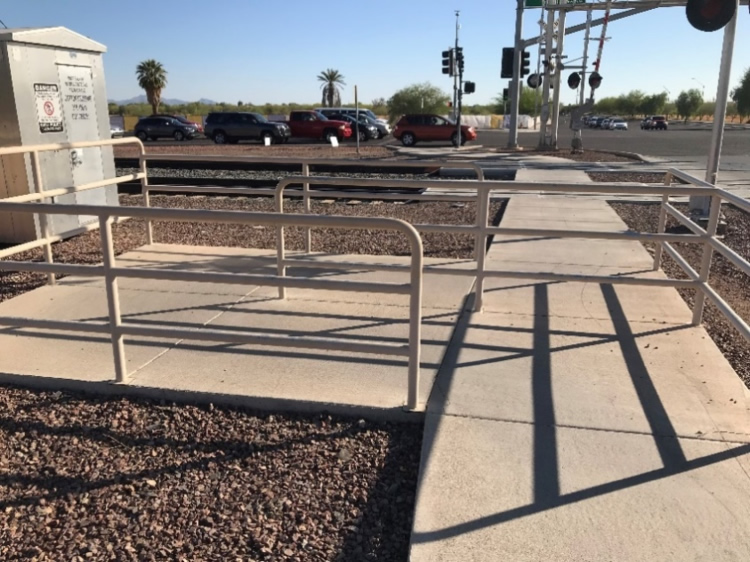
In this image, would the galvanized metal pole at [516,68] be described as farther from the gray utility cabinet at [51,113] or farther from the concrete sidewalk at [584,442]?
the concrete sidewalk at [584,442]

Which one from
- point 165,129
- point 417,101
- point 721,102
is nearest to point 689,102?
point 417,101

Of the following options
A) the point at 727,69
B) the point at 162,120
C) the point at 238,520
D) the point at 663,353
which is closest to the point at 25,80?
the point at 238,520

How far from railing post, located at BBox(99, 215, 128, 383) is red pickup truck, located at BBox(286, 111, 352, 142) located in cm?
3341

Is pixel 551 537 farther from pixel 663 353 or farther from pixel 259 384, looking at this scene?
pixel 663 353

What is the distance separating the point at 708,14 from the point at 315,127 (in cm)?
3024

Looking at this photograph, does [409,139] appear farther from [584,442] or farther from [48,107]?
[584,442]

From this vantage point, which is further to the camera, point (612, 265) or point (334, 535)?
point (612, 265)

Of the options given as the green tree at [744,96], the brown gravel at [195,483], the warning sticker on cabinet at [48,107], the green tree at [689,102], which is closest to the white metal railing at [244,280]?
the brown gravel at [195,483]

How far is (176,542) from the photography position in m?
2.97

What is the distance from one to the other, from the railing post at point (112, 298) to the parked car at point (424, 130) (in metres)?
30.8

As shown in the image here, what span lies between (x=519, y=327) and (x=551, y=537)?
2654 millimetres

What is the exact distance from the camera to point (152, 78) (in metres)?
74.2

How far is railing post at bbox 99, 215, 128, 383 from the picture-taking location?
4.17m

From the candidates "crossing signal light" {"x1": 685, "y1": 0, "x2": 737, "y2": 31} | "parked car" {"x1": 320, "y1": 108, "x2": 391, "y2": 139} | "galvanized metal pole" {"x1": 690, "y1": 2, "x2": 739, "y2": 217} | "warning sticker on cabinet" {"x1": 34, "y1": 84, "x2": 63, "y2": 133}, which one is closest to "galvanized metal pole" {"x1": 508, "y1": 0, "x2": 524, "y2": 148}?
"parked car" {"x1": 320, "y1": 108, "x2": 391, "y2": 139}
